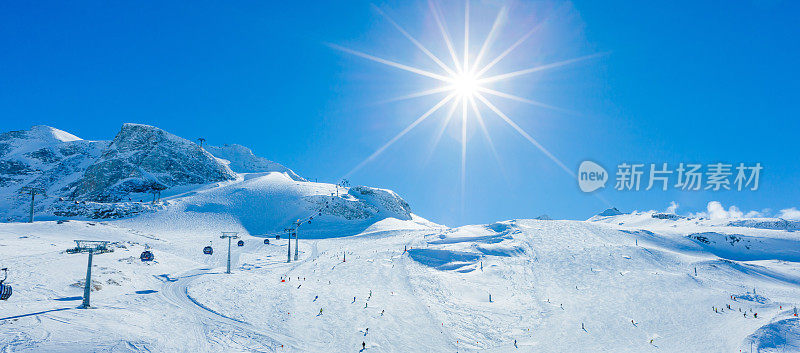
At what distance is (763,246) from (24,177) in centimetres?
28789

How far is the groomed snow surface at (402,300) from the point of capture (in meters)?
24.5

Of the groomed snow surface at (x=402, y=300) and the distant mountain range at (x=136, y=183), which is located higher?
the distant mountain range at (x=136, y=183)

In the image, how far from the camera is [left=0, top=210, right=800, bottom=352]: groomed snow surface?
2450cm

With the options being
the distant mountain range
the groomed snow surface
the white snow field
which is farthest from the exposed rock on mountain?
the groomed snow surface

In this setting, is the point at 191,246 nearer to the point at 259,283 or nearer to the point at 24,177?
the point at 259,283

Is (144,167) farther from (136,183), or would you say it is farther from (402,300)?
(402,300)

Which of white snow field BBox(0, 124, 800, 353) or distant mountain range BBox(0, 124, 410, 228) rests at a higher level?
distant mountain range BBox(0, 124, 410, 228)

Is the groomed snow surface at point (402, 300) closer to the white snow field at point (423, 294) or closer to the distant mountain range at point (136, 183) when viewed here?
the white snow field at point (423, 294)

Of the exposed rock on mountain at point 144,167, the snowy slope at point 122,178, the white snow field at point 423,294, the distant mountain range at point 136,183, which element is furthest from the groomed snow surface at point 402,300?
the exposed rock on mountain at point 144,167

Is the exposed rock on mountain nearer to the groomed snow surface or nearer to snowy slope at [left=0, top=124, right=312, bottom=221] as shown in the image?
snowy slope at [left=0, top=124, right=312, bottom=221]

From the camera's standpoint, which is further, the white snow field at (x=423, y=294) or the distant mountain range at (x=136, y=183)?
the distant mountain range at (x=136, y=183)

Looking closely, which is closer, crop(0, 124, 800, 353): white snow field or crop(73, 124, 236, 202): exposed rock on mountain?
crop(0, 124, 800, 353): white snow field

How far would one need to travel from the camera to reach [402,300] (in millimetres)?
37281

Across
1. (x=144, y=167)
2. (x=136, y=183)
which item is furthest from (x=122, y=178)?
(x=136, y=183)
